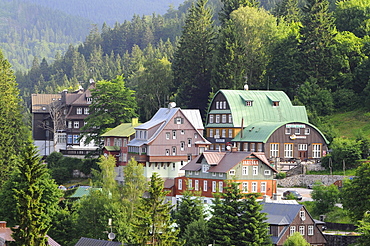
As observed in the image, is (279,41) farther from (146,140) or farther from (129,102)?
(146,140)

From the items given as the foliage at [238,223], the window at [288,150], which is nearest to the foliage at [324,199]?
the foliage at [238,223]

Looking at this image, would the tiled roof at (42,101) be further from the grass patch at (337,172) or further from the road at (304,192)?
the road at (304,192)

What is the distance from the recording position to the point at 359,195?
70.3m

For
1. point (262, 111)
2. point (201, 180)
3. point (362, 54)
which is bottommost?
point (201, 180)

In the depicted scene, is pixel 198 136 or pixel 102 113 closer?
pixel 198 136

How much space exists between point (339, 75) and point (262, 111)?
15.9 metres

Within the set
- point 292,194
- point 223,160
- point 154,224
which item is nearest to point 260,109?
point 223,160

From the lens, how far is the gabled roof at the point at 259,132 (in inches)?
3915

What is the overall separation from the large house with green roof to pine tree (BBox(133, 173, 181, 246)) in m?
33.2

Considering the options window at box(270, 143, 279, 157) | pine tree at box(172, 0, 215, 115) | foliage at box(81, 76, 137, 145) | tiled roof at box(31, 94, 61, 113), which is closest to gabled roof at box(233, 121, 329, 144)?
window at box(270, 143, 279, 157)

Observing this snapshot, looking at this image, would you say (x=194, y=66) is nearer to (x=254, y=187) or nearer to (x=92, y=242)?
(x=254, y=187)

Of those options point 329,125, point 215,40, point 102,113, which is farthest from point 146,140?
point 215,40

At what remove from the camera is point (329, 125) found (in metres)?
108

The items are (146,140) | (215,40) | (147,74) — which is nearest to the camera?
(146,140)
